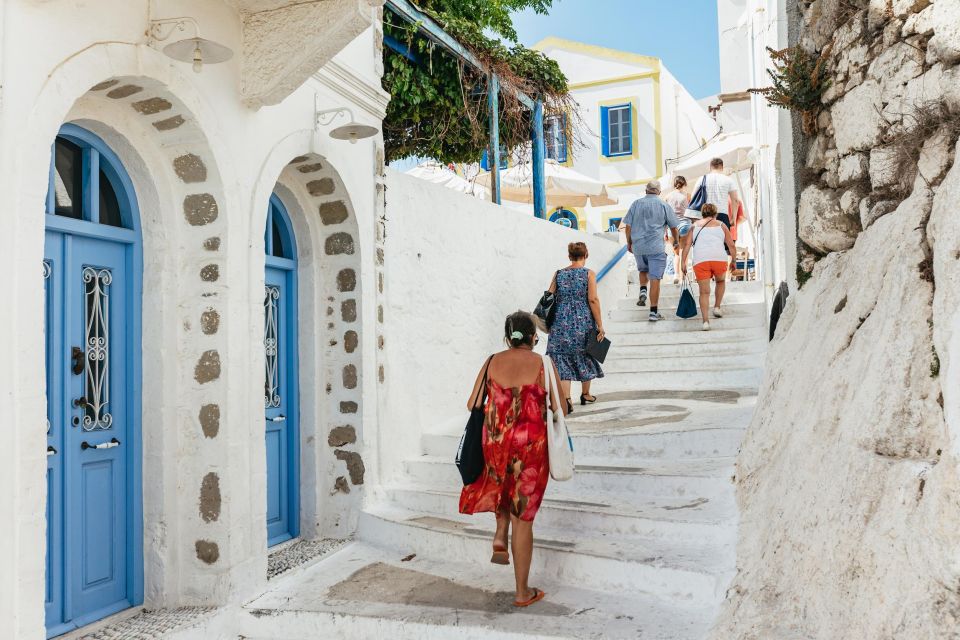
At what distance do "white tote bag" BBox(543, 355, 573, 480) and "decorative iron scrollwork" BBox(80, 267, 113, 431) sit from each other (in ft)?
7.34

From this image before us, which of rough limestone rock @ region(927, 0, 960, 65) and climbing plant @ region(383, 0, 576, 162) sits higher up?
climbing plant @ region(383, 0, 576, 162)

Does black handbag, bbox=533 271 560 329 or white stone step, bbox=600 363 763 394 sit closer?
black handbag, bbox=533 271 560 329

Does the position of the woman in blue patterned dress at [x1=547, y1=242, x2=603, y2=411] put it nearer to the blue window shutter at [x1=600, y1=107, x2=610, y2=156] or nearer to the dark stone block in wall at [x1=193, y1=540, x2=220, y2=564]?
the dark stone block in wall at [x1=193, y1=540, x2=220, y2=564]

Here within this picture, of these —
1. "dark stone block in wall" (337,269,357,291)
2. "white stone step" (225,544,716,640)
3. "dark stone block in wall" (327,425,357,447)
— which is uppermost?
"dark stone block in wall" (337,269,357,291)

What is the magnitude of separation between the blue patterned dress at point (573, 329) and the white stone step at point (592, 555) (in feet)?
5.64

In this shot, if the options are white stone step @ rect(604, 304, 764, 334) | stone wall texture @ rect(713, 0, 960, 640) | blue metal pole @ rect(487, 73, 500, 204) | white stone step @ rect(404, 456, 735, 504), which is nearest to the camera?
stone wall texture @ rect(713, 0, 960, 640)

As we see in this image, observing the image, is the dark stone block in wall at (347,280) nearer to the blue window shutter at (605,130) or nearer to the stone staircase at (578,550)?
the stone staircase at (578,550)

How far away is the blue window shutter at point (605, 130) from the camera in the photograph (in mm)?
18516

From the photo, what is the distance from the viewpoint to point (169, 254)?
14.3ft

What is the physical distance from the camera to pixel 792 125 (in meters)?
4.92

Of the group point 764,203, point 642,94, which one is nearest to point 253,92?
point 764,203

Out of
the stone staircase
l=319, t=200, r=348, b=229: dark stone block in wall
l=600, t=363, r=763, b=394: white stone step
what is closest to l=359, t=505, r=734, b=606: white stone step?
the stone staircase

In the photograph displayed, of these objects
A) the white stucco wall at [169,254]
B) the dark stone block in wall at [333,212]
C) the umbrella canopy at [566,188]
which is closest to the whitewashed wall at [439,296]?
the dark stone block in wall at [333,212]

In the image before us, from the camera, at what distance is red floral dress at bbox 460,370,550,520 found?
4.00 metres
